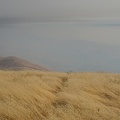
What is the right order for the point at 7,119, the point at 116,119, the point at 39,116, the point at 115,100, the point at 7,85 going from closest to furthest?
the point at 7,119 → the point at 39,116 → the point at 116,119 → the point at 7,85 → the point at 115,100

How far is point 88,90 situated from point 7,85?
8437 mm

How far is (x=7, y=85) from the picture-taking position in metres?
19.4

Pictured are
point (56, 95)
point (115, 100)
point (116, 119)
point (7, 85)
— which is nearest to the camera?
point (116, 119)

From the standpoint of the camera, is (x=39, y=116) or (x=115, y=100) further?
(x=115, y=100)

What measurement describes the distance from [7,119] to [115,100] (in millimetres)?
11574

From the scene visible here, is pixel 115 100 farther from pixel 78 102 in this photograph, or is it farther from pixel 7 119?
pixel 7 119

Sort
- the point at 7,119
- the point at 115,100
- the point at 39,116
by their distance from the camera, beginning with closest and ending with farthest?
the point at 7,119 → the point at 39,116 → the point at 115,100

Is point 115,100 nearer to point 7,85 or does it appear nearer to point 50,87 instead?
point 50,87

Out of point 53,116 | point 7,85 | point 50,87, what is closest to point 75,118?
point 53,116

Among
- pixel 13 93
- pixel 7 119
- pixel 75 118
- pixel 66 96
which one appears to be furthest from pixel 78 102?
pixel 7 119

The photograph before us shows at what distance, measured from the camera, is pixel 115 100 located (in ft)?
77.8

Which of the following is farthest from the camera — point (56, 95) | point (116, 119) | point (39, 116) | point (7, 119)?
point (56, 95)

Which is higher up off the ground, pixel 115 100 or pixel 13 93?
pixel 13 93

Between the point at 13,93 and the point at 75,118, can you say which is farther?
the point at 13,93
